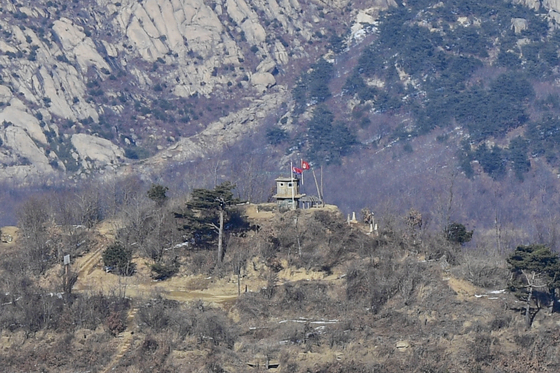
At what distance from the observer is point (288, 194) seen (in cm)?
11706

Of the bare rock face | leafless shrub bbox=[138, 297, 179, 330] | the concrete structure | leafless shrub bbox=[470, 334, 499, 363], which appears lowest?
leafless shrub bbox=[470, 334, 499, 363]

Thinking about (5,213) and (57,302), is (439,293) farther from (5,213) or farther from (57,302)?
(5,213)

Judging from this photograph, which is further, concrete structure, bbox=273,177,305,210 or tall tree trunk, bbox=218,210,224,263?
concrete structure, bbox=273,177,305,210

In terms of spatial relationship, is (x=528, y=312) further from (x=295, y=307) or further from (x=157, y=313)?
(x=157, y=313)

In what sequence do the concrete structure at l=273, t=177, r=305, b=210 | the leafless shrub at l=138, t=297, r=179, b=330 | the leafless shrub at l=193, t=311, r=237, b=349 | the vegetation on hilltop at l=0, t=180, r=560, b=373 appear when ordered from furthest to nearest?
1. the concrete structure at l=273, t=177, r=305, b=210
2. the leafless shrub at l=138, t=297, r=179, b=330
3. the leafless shrub at l=193, t=311, r=237, b=349
4. the vegetation on hilltop at l=0, t=180, r=560, b=373

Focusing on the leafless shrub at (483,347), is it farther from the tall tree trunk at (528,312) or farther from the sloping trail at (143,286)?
the sloping trail at (143,286)

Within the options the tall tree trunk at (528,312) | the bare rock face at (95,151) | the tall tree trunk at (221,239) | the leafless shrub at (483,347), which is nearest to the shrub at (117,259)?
the tall tree trunk at (221,239)

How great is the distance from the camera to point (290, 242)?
112 metres

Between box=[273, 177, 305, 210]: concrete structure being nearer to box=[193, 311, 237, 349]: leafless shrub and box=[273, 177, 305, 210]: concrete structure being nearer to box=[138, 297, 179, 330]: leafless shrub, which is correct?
box=[138, 297, 179, 330]: leafless shrub

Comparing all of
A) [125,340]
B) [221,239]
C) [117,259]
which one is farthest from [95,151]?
[125,340]

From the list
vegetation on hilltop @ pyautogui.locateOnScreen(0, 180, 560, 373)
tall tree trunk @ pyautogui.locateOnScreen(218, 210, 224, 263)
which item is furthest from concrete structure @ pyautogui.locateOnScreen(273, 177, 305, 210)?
tall tree trunk @ pyautogui.locateOnScreen(218, 210, 224, 263)

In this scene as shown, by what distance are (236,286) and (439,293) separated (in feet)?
51.2

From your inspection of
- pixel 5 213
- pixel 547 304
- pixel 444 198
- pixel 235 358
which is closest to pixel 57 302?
pixel 235 358

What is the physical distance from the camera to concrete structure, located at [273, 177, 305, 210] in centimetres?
11656
